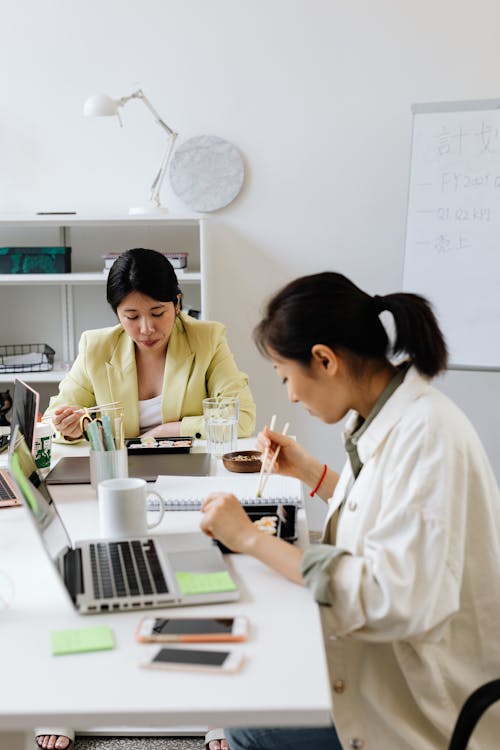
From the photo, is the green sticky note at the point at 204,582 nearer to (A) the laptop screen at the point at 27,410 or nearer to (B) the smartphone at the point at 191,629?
(B) the smartphone at the point at 191,629

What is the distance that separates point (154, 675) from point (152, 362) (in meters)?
1.64

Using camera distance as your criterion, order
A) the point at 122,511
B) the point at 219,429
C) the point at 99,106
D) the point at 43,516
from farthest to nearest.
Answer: the point at 99,106 < the point at 219,429 < the point at 122,511 < the point at 43,516

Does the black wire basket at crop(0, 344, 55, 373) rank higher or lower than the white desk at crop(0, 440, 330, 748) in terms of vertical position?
lower

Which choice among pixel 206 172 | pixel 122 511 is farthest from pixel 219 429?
pixel 206 172

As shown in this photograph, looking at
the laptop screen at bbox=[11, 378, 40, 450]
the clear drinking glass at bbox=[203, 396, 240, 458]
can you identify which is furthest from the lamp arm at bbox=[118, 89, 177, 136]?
the laptop screen at bbox=[11, 378, 40, 450]

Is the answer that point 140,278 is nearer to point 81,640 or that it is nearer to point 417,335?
point 417,335

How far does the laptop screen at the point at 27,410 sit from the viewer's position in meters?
1.74

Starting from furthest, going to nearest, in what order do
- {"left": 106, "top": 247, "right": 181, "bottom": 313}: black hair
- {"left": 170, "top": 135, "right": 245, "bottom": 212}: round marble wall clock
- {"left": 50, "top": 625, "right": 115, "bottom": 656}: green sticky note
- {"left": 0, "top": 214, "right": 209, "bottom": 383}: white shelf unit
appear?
{"left": 0, "top": 214, "right": 209, "bottom": 383}: white shelf unit, {"left": 170, "top": 135, "right": 245, "bottom": 212}: round marble wall clock, {"left": 106, "top": 247, "right": 181, "bottom": 313}: black hair, {"left": 50, "top": 625, "right": 115, "bottom": 656}: green sticky note

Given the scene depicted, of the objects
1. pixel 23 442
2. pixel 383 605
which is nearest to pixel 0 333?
pixel 23 442

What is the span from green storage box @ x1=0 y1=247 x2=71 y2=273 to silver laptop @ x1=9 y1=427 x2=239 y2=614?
81.7 inches

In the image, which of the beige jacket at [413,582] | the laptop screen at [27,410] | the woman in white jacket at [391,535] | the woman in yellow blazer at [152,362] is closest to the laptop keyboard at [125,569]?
the woman in white jacket at [391,535]

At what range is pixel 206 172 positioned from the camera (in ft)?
11.3

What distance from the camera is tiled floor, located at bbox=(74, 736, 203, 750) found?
7.30ft

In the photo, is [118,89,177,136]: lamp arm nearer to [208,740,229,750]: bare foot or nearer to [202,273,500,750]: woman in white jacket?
[202,273,500,750]: woman in white jacket
